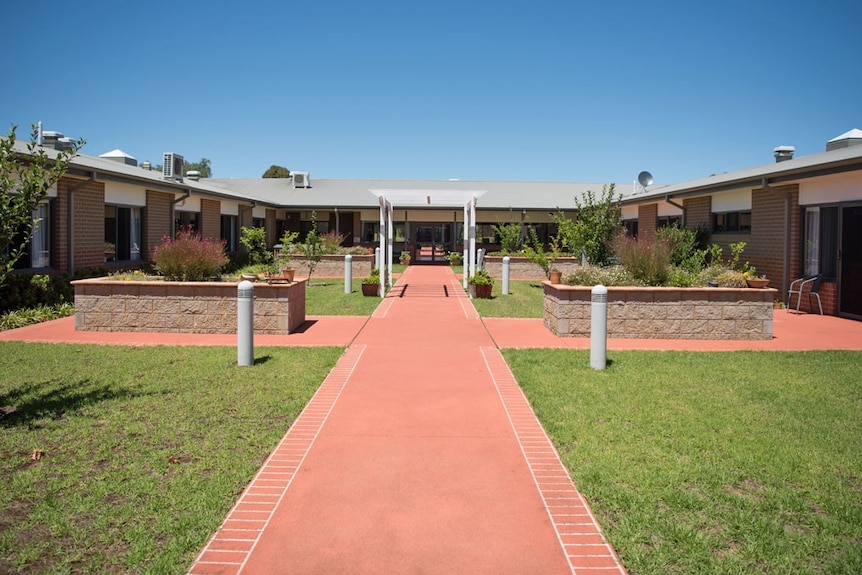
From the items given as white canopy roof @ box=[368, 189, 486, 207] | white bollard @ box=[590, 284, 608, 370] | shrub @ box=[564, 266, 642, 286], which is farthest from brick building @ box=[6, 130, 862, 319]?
white bollard @ box=[590, 284, 608, 370]

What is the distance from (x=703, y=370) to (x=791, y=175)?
27.7ft

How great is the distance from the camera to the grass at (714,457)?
3758mm

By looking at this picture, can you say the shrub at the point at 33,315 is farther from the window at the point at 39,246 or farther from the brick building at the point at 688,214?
the brick building at the point at 688,214

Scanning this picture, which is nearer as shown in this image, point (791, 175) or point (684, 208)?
point (791, 175)

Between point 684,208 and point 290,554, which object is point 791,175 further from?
point 290,554

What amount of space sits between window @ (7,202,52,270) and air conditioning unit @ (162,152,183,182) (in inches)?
322

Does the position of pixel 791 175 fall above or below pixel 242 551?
above

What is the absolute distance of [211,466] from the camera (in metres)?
4.93

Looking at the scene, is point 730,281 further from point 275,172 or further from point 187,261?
point 275,172

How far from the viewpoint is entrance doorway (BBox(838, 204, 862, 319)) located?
1405cm

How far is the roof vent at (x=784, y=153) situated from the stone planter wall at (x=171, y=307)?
60.4ft

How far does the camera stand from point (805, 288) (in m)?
15.6

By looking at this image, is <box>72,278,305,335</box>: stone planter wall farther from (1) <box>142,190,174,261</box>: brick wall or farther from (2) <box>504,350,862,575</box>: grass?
(1) <box>142,190,174,261</box>: brick wall

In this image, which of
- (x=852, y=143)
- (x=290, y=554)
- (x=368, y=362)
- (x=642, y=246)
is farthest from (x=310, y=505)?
(x=852, y=143)
